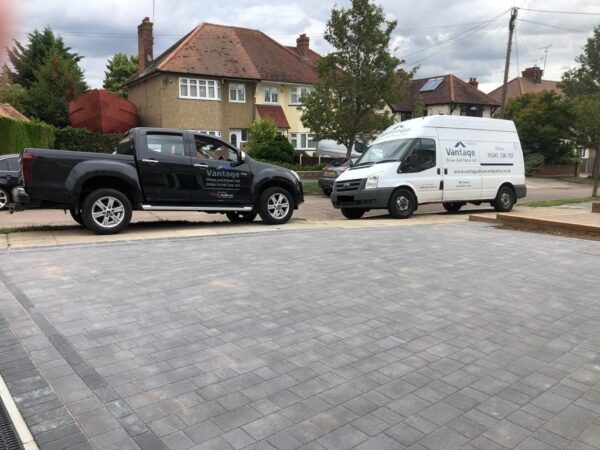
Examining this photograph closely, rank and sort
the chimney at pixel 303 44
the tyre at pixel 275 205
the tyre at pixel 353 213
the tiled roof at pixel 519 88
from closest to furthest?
the tyre at pixel 275 205, the tyre at pixel 353 213, the chimney at pixel 303 44, the tiled roof at pixel 519 88

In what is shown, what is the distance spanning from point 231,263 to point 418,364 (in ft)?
11.8

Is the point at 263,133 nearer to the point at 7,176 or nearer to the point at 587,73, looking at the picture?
the point at 7,176

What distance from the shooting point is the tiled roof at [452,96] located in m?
50.3

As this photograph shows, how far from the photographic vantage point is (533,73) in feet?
198

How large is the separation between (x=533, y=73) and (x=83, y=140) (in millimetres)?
51113

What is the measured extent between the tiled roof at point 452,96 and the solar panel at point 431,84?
0.31 metres

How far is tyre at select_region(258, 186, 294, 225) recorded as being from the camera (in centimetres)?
1105

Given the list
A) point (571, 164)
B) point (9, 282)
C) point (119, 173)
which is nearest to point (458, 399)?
point (9, 282)

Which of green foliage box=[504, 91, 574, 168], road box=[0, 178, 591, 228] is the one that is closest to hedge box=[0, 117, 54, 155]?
road box=[0, 178, 591, 228]

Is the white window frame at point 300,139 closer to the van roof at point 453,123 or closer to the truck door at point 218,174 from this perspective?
the van roof at point 453,123

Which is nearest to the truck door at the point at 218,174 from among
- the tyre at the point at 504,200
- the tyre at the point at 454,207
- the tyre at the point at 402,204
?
the tyre at the point at 402,204

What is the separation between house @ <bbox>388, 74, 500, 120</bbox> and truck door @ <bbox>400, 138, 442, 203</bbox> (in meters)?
36.2

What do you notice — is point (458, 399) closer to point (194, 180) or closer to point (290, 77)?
point (194, 180)

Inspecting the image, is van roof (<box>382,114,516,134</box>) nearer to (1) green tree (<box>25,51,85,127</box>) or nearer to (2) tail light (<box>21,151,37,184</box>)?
(2) tail light (<box>21,151,37,184</box>)
